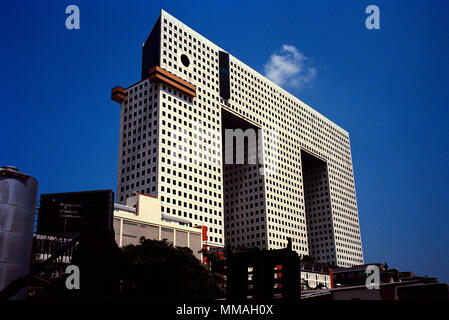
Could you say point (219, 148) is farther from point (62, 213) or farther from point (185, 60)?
point (62, 213)

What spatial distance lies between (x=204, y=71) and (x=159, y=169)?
145ft

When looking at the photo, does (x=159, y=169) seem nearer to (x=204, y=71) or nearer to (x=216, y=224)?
(x=216, y=224)

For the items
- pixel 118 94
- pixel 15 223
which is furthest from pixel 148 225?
pixel 15 223

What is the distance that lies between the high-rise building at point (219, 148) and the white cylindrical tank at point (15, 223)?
94.4m

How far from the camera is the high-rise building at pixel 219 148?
125812 millimetres

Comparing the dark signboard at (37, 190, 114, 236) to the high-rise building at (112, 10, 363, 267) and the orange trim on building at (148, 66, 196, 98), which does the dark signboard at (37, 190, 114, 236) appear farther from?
the orange trim on building at (148, 66, 196, 98)

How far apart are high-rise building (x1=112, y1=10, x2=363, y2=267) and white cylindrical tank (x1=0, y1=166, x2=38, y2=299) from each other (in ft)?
310

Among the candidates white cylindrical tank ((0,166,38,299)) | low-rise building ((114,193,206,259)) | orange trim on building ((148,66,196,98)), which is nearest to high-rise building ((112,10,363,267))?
orange trim on building ((148,66,196,98))

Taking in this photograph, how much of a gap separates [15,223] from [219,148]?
12205 centimetres

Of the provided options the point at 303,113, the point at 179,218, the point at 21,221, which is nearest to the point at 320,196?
the point at 303,113

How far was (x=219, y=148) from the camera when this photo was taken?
14212cm

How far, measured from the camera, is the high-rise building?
413 ft

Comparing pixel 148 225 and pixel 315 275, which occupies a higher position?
pixel 148 225

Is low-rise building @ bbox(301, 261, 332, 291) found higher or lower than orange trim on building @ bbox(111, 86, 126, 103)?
lower
